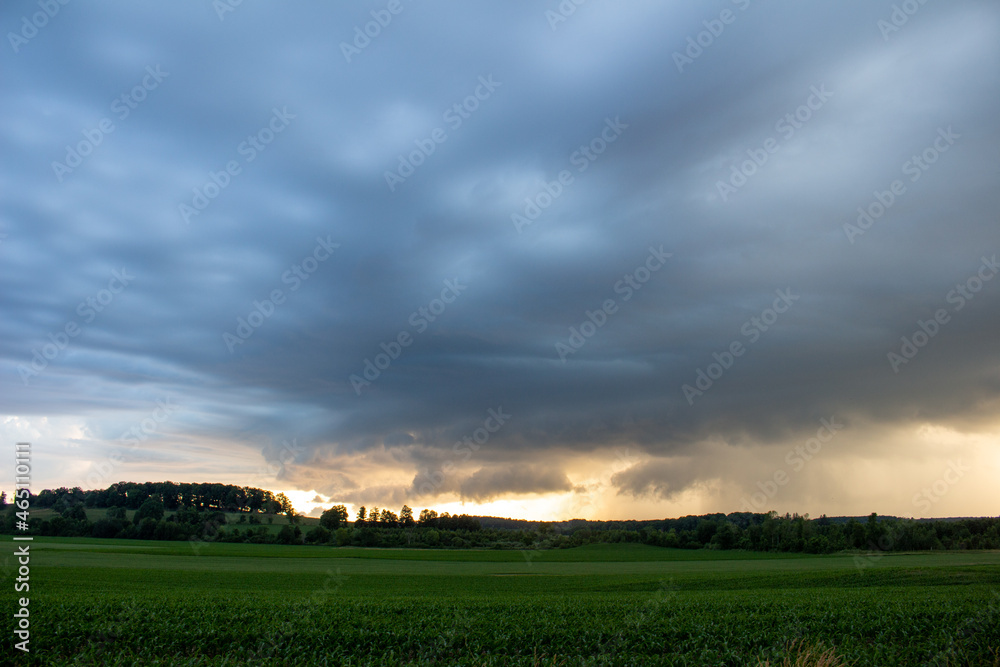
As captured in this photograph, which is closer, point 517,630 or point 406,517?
point 517,630

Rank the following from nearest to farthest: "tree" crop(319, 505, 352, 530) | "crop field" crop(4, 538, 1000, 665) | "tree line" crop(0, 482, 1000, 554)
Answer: "crop field" crop(4, 538, 1000, 665)
"tree line" crop(0, 482, 1000, 554)
"tree" crop(319, 505, 352, 530)

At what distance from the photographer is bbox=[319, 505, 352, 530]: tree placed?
5089 inches

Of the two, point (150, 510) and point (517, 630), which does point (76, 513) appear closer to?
point (150, 510)

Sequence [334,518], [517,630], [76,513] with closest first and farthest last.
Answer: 1. [517,630]
2. [76,513]
3. [334,518]

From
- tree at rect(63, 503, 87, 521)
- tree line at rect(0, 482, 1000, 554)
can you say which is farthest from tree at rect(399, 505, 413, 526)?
tree at rect(63, 503, 87, 521)

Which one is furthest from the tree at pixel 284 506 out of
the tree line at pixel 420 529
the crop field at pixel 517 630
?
the crop field at pixel 517 630

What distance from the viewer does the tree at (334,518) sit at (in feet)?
424

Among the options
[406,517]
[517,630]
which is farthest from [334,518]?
[517,630]

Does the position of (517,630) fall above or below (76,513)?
above

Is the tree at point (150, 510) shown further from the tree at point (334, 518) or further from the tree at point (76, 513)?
the tree at point (334, 518)

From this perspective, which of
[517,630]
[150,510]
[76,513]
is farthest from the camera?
[150,510]

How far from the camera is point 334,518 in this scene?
439ft

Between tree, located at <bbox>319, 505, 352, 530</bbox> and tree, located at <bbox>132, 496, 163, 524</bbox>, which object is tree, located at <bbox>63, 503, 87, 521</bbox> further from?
tree, located at <bbox>319, 505, 352, 530</bbox>

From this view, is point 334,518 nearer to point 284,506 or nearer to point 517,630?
point 284,506
